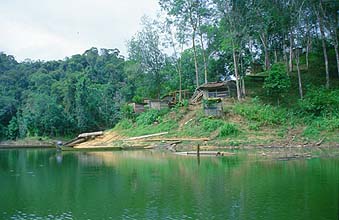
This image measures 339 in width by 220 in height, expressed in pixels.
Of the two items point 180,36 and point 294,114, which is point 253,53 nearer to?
point 180,36

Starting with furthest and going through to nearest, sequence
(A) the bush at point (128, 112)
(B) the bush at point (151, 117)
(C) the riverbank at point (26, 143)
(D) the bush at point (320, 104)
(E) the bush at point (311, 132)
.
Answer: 1. (C) the riverbank at point (26, 143)
2. (A) the bush at point (128, 112)
3. (B) the bush at point (151, 117)
4. (D) the bush at point (320, 104)
5. (E) the bush at point (311, 132)

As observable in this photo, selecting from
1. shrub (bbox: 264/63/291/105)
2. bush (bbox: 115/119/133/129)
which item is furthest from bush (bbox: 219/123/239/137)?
bush (bbox: 115/119/133/129)

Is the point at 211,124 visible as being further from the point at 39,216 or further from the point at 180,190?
the point at 39,216

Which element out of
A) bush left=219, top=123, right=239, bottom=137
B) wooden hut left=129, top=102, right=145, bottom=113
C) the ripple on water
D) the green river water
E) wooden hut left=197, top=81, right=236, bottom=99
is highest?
wooden hut left=197, top=81, right=236, bottom=99

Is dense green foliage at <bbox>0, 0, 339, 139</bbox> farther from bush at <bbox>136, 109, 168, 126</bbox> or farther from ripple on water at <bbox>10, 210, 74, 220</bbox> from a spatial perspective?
ripple on water at <bbox>10, 210, 74, 220</bbox>

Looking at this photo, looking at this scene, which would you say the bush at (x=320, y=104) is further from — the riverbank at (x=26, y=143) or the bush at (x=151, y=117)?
the riverbank at (x=26, y=143)

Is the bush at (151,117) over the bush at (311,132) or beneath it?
over

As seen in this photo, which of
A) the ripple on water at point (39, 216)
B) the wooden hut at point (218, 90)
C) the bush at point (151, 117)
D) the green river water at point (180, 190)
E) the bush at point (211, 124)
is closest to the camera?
the green river water at point (180, 190)

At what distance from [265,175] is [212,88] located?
29.1m

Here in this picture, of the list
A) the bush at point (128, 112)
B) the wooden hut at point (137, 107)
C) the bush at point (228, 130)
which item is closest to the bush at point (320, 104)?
the bush at point (228, 130)

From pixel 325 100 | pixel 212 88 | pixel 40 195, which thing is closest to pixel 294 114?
pixel 325 100

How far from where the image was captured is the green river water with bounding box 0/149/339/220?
17125 mm

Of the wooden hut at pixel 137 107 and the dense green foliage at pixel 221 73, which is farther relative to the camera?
the wooden hut at pixel 137 107

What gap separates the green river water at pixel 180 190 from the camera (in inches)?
674
